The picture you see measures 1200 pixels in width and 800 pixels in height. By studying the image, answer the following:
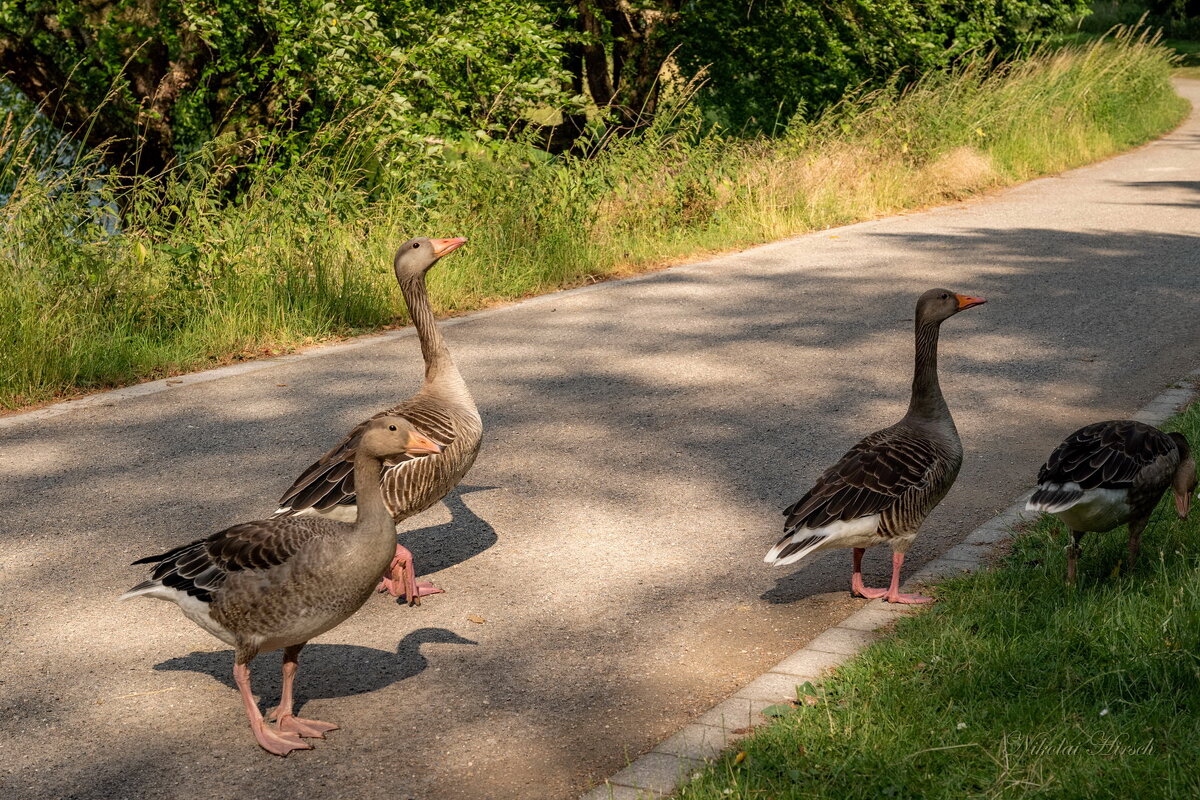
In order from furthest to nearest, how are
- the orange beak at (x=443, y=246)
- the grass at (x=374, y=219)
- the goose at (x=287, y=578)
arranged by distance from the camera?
1. the grass at (x=374, y=219)
2. the orange beak at (x=443, y=246)
3. the goose at (x=287, y=578)

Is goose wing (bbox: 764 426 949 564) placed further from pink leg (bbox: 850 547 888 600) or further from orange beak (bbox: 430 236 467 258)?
orange beak (bbox: 430 236 467 258)

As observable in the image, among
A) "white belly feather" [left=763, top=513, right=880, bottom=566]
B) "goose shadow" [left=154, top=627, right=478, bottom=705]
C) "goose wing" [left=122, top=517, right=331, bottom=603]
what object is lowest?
"goose shadow" [left=154, top=627, right=478, bottom=705]

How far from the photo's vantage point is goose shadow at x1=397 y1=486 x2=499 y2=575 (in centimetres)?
631

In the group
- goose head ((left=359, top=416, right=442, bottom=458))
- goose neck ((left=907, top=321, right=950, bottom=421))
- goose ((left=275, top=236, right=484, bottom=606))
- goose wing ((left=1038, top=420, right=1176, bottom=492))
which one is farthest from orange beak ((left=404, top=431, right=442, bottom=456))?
goose wing ((left=1038, top=420, right=1176, bottom=492))

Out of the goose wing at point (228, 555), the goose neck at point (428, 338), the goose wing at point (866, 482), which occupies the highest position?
the goose neck at point (428, 338)

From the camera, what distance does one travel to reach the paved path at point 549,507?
14.8 feet

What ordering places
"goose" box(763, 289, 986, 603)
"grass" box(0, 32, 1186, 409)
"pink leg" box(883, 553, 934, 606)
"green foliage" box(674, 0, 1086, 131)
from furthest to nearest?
"green foliage" box(674, 0, 1086, 131) < "grass" box(0, 32, 1186, 409) < "pink leg" box(883, 553, 934, 606) < "goose" box(763, 289, 986, 603)

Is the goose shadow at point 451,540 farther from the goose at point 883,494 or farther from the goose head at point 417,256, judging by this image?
the goose at point 883,494

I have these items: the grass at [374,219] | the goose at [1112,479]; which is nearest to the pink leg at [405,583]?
the goose at [1112,479]

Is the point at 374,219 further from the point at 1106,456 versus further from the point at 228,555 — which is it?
the point at 1106,456

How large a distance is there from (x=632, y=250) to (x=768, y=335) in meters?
3.79

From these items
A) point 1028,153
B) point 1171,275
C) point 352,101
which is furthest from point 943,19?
point 352,101

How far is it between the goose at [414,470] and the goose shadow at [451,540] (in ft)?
1.23

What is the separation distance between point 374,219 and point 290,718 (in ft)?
29.2
